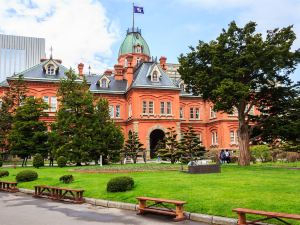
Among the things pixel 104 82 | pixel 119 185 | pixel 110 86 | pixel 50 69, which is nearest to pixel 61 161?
pixel 119 185

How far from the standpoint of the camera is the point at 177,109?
51.2 meters

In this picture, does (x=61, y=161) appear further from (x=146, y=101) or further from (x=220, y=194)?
(x=220, y=194)

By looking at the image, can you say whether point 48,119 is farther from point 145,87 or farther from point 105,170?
point 105,170

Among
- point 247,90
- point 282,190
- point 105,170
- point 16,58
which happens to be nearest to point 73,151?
point 105,170

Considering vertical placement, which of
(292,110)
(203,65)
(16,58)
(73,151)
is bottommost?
(73,151)

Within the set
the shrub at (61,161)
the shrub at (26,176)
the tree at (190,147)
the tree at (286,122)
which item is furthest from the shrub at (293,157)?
the shrub at (26,176)

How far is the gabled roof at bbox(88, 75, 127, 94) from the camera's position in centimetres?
5300

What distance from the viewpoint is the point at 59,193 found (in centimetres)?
1525

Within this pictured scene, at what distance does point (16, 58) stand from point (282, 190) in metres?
139

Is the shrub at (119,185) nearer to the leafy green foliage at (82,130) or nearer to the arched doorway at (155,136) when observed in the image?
the leafy green foliage at (82,130)

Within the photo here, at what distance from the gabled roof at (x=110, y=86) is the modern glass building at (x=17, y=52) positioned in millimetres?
86187

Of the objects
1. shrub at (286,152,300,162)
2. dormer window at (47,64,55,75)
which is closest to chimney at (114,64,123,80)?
dormer window at (47,64,55,75)

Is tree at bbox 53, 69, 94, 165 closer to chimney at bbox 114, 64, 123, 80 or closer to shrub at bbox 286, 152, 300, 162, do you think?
shrub at bbox 286, 152, 300, 162

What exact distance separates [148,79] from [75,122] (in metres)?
18.8
